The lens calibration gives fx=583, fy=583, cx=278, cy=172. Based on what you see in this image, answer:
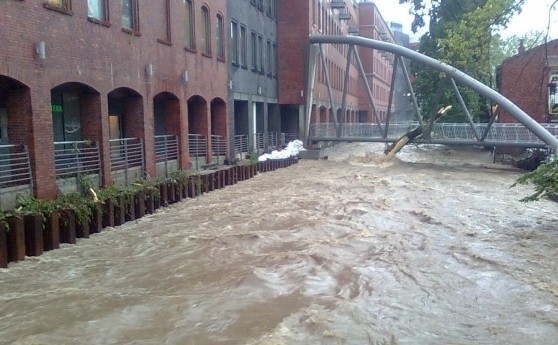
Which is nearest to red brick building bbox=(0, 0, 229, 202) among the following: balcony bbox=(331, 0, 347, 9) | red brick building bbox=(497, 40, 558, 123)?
red brick building bbox=(497, 40, 558, 123)

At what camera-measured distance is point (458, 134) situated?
3256 centimetres

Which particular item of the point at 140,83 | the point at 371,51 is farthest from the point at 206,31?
the point at 371,51

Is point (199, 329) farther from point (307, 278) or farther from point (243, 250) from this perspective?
point (243, 250)

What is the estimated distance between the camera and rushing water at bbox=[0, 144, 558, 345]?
6.95 metres

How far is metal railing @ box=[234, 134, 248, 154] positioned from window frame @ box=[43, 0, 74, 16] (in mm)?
14039

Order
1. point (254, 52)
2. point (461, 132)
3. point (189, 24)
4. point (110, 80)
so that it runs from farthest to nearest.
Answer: point (461, 132), point (254, 52), point (189, 24), point (110, 80)

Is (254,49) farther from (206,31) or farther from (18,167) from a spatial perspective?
(18,167)

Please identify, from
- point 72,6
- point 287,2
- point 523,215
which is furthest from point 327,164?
point 72,6

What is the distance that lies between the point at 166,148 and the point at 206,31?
7.09 meters

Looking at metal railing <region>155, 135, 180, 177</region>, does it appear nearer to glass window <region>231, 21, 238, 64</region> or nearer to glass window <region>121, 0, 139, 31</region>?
glass window <region>121, 0, 139, 31</region>

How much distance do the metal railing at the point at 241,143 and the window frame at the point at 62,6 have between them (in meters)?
14.0

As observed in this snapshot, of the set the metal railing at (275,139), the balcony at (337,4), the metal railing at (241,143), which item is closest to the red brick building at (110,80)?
the metal railing at (241,143)

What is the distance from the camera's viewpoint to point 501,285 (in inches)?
349

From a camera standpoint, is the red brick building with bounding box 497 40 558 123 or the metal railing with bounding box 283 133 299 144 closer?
the red brick building with bounding box 497 40 558 123
